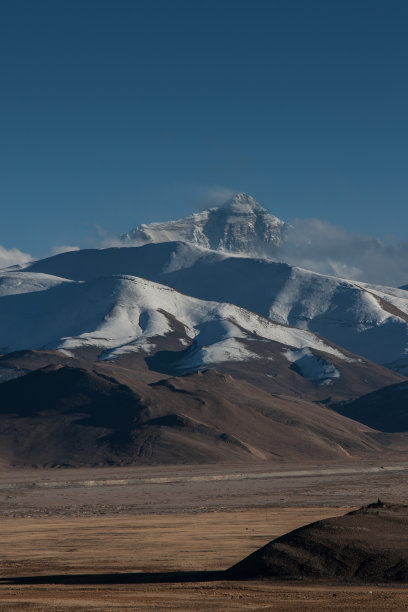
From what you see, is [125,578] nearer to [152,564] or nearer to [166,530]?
[152,564]

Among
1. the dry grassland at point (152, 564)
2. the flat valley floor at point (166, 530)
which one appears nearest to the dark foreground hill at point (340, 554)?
the flat valley floor at point (166, 530)

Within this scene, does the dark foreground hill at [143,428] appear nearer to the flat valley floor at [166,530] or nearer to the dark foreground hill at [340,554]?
the flat valley floor at [166,530]

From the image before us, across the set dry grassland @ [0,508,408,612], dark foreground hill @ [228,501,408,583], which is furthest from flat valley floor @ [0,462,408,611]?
dark foreground hill @ [228,501,408,583]

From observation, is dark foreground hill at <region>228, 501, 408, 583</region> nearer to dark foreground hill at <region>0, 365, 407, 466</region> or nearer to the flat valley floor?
the flat valley floor

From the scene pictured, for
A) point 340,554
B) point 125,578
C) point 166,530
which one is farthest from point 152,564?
point 166,530

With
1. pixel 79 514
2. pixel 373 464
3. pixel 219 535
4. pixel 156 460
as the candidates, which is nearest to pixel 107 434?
pixel 156 460
